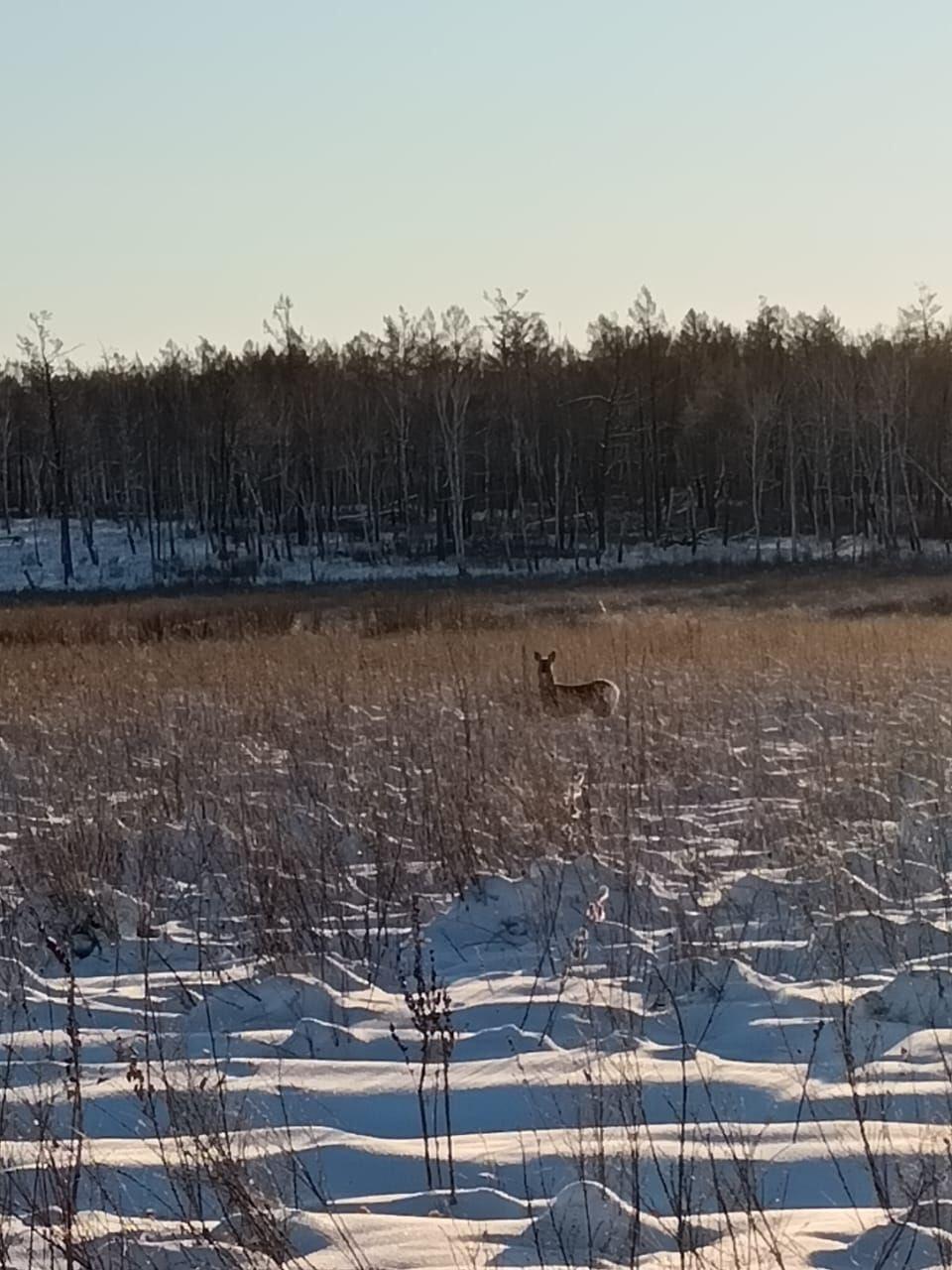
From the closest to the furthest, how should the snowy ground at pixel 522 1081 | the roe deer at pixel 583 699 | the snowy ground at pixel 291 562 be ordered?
1. the snowy ground at pixel 522 1081
2. the roe deer at pixel 583 699
3. the snowy ground at pixel 291 562

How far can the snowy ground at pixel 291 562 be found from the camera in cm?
4141

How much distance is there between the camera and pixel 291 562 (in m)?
45.2

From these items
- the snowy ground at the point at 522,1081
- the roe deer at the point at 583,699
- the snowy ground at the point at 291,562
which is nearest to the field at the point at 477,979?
the snowy ground at the point at 522,1081

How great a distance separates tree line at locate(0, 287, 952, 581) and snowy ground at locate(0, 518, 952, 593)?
0.57 m

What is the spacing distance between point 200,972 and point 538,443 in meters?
47.4

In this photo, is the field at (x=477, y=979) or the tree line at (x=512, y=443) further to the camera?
the tree line at (x=512, y=443)

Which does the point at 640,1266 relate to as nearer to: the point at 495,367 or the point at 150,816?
the point at 150,816

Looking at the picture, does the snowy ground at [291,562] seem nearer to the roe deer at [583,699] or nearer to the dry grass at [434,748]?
the dry grass at [434,748]

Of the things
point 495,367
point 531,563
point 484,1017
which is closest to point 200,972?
point 484,1017

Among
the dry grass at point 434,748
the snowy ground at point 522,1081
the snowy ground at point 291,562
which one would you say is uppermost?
the snowy ground at point 291,562

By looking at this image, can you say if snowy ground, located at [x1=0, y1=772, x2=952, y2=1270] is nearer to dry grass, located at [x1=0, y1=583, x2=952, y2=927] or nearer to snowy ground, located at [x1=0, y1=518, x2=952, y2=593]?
dry grass, located at [x1=0, y1=583, x2=952, y2=927]

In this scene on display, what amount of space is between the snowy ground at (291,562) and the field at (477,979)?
30027mm

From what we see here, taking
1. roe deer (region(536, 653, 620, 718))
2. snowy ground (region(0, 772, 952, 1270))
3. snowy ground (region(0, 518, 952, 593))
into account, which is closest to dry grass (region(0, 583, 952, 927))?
roe deer (region(536, 653, 620, 718))

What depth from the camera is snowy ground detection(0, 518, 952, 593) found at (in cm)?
4141
